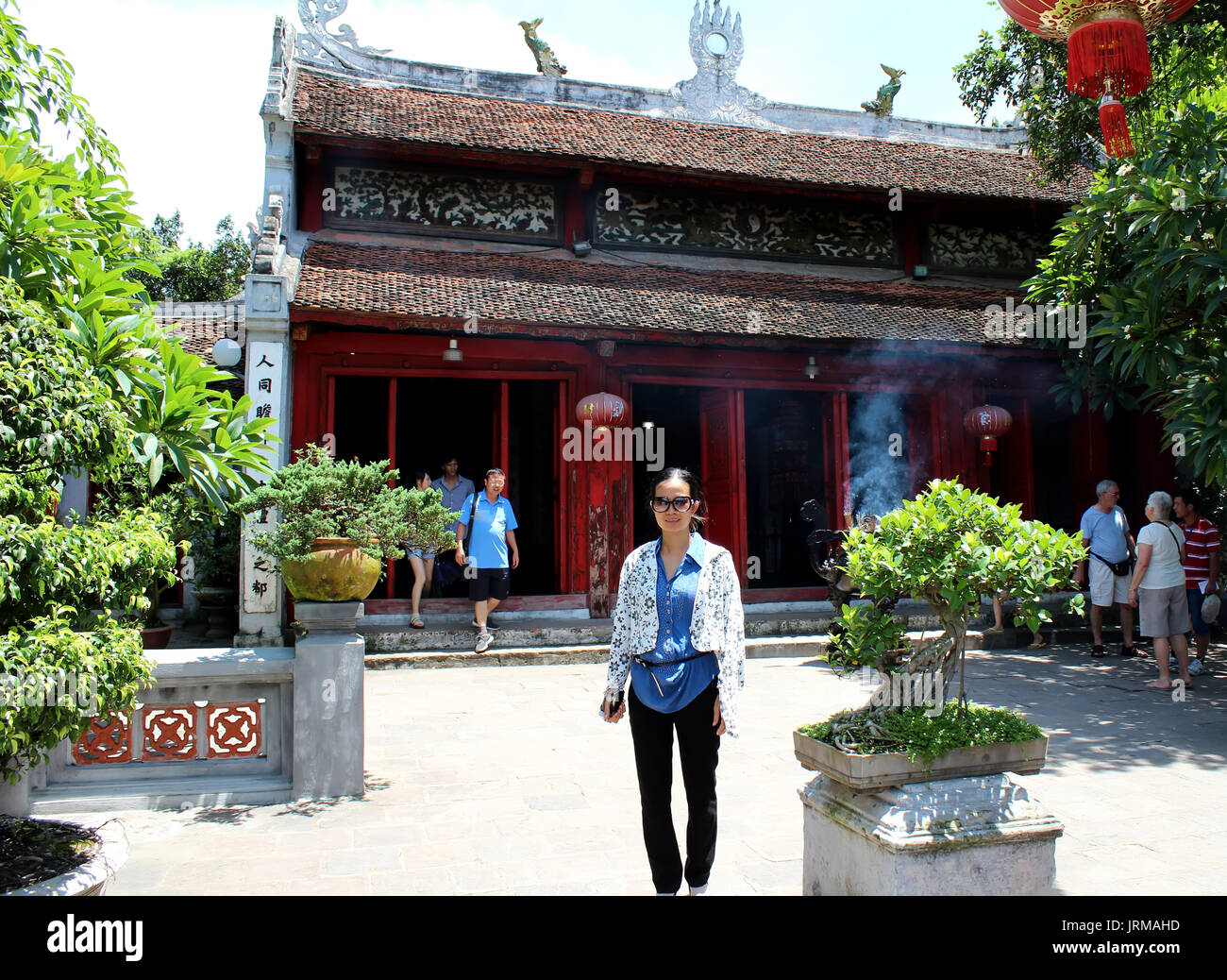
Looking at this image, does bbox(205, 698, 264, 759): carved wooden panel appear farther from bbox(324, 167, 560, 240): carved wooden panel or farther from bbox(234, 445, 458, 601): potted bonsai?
bbox(324, 167, 560, 240): carved wooden panel

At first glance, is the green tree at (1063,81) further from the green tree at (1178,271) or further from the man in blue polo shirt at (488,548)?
the man in blue polo shirt at (488,548)

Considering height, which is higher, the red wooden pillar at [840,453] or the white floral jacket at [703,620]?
the red wooden pillar at [840,453]

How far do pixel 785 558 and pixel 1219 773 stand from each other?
895 cm

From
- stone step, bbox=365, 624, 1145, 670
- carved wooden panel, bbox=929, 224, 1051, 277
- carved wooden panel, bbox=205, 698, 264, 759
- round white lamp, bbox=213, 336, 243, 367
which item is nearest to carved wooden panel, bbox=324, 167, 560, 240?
round white lamp, bbox=213, 336, 243, 367

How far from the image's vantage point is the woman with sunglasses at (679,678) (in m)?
3.01

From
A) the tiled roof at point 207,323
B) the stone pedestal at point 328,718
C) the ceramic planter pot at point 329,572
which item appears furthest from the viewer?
the tiled roof at point 207,323

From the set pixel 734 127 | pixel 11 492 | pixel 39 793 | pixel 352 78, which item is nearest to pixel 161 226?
pixel 352 78

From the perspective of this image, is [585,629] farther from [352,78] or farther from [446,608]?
[352,78]

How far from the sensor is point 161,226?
2773 centimetres

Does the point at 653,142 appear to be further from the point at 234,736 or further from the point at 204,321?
the point at 234,736

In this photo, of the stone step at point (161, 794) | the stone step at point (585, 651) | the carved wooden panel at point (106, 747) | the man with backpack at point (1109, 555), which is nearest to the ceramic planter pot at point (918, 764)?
the stone step at point (161, 794)

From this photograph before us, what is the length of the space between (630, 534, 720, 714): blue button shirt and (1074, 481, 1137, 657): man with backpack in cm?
700

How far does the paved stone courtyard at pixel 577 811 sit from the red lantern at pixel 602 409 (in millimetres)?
3517

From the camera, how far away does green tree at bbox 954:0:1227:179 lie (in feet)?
26.9
